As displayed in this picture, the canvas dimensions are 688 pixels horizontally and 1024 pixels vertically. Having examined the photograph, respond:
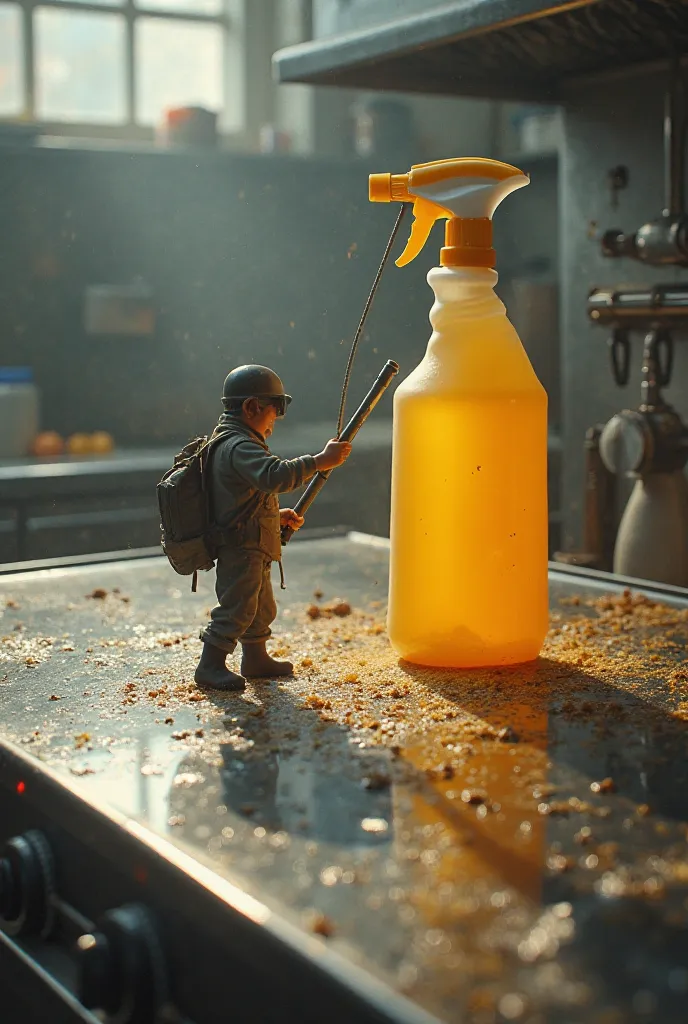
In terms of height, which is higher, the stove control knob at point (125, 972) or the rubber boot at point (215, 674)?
the rubber boot at point (215, 674)

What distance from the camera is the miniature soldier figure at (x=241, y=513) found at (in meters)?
0.74

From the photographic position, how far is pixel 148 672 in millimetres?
816

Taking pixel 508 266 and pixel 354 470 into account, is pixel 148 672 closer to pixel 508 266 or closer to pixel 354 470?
pixel 354 470

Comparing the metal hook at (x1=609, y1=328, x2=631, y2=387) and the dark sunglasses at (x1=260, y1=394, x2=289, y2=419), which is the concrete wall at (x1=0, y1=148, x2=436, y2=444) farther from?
the dark sunglasses at (x1=260, y1=394, x2=289, y2=419)

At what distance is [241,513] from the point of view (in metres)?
0.75

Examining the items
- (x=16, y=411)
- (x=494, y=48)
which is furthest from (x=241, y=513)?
(x=16, y=411)

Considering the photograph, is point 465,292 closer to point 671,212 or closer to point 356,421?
point 356,421

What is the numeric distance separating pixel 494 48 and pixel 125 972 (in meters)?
1.10

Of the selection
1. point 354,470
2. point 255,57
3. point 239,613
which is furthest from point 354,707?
point 255,57

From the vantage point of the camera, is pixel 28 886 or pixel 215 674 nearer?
pixel 28 886

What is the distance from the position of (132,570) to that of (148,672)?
38 centimetres

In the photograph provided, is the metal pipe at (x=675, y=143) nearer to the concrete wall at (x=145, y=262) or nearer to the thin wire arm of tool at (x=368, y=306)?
the thin wire arm of tool at (x=368, y=306)

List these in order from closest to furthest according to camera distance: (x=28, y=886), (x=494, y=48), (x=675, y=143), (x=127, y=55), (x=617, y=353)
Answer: (x=28, y=886), (x=494, y=48), (x=675, y=143), (x=617, y=353), (x=127, y=55)

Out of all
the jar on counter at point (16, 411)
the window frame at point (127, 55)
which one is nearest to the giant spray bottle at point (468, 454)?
the jar on counter at point (16, 411)
